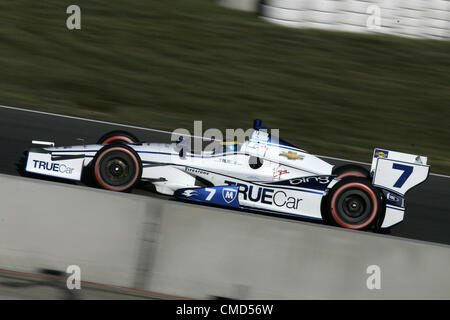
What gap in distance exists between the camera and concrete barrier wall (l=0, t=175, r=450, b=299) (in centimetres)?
497

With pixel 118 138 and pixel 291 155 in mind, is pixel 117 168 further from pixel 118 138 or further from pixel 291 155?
pixel 291 155

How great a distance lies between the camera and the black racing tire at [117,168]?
7.65 metres

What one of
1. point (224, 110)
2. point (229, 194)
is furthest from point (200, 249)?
point (224, 110)

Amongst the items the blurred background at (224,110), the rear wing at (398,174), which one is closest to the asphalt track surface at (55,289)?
the blurred background at (224,110)

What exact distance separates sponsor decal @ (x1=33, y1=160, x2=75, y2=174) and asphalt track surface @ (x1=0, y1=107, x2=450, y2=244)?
886 millimetres

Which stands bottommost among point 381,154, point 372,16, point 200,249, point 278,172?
point 200,249

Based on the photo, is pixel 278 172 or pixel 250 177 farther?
pixel 278 172

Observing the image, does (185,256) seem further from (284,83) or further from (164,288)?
(284,83)

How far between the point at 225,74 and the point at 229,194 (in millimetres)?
8057

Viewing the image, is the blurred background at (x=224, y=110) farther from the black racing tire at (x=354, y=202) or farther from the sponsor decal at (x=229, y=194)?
the sponsor decal at (x=229, y=194)

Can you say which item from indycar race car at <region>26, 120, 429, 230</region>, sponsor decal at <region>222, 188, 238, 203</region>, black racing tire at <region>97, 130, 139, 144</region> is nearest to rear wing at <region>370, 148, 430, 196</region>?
indycar race car at <region>26, 120, 429, 230</region>

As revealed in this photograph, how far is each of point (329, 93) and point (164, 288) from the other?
10.6 m

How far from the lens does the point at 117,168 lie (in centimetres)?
771

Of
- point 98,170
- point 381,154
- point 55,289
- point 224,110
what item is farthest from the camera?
point 224,110
